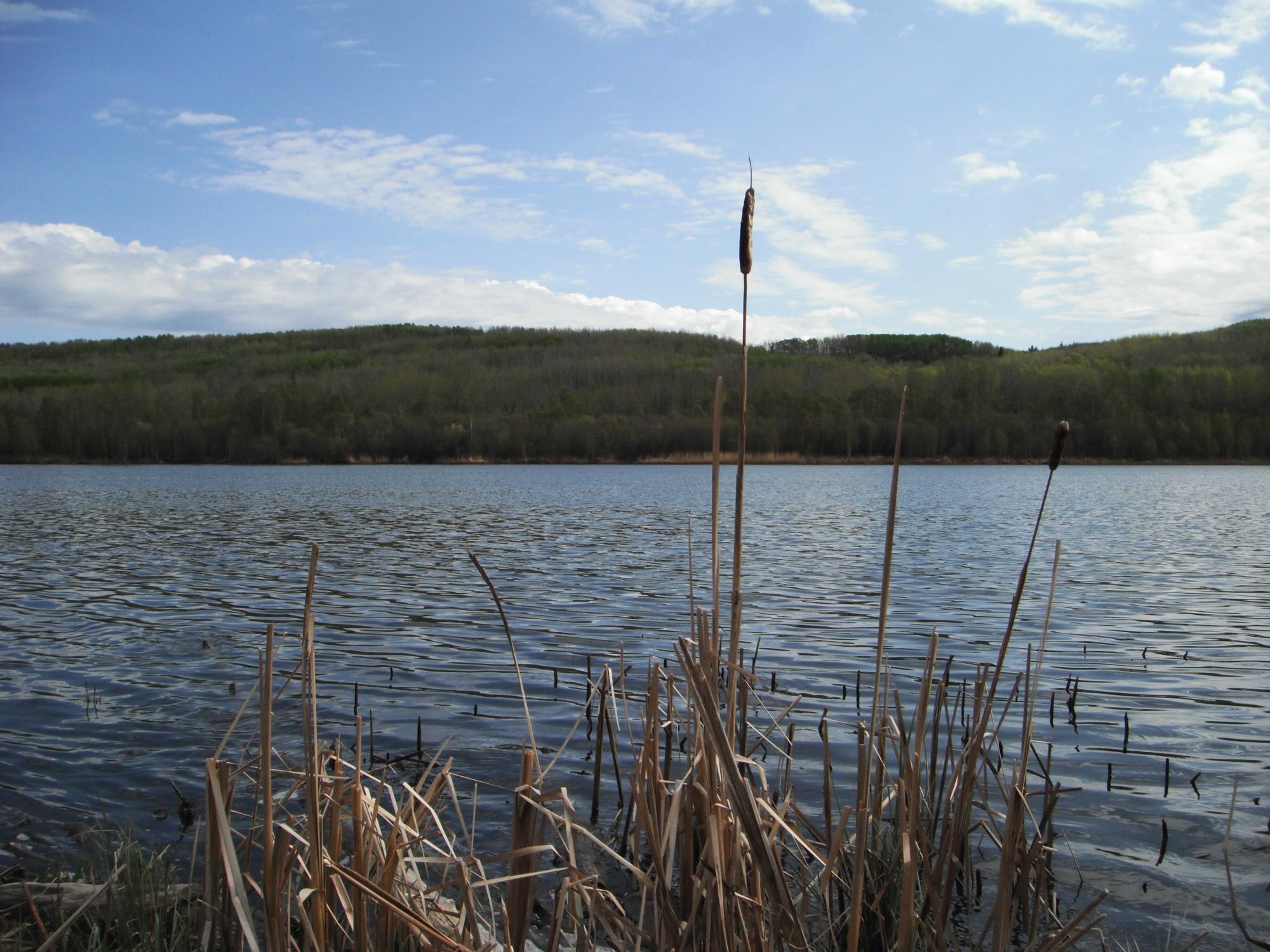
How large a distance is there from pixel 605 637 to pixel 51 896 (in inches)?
295

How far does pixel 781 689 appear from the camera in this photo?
322 inches

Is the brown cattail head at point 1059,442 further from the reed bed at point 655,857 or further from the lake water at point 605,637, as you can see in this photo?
the lake water at point 605,637

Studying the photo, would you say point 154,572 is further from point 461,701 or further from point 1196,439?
point 1196,439

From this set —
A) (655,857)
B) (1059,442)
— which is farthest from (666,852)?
(1059,442)

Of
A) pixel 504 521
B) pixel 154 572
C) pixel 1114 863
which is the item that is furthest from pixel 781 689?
pixel 504 521

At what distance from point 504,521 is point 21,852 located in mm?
22368

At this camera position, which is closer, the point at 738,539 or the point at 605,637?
the point at 738,539

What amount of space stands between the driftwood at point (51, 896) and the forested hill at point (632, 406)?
7380 cm

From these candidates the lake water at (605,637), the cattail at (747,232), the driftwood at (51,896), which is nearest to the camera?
the cattail at (747,232)

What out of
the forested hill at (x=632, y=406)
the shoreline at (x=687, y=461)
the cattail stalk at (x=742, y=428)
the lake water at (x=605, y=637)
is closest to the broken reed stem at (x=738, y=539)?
the cattail stalk at (x=742, y=428)

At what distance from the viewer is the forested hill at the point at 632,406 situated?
94688 millimetres

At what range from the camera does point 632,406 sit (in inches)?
4636

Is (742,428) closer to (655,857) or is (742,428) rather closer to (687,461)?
(655,857)

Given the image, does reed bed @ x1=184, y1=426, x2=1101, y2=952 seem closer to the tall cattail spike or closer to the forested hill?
the tall cattail spike
